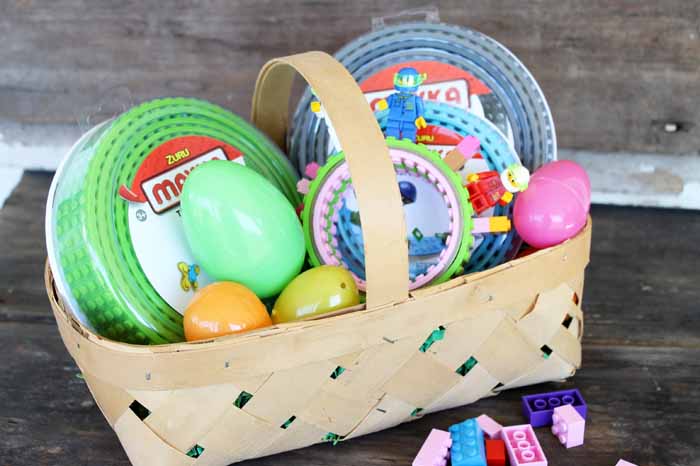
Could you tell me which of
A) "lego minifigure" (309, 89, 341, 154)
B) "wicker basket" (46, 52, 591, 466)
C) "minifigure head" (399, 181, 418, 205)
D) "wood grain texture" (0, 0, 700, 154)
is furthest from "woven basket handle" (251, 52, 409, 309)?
"wood grain texture" (0, 0, 700, 154)

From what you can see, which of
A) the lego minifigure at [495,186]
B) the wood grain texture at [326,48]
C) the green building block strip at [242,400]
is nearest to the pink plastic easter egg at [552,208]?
the lego minifigure at [495,186]

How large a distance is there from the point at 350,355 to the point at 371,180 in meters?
0.19

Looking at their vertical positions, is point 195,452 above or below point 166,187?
below

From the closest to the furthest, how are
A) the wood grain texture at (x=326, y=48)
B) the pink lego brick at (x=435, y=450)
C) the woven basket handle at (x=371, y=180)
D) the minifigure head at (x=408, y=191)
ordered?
the woven basket handle at (x=371, y=180) < the pink lego brick at (x=435, y=450) < the minifigure head at (x=408, y=191) < the wood grain texture at (x=326, y=48)

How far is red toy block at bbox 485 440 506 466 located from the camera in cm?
82

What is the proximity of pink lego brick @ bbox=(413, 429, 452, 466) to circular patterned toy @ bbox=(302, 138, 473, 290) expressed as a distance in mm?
166

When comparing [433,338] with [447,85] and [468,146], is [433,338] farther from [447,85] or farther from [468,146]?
[447,85]

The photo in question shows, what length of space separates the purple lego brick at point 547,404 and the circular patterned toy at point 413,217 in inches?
7.1

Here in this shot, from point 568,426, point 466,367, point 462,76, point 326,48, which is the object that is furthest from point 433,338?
point 326,48

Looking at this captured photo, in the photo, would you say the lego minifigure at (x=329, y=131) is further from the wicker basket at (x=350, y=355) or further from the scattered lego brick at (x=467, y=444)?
the scattered lego brick at (x=467, y=444)

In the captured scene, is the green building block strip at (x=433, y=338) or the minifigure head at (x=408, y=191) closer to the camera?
the green building block strip at (x=433, y=338)

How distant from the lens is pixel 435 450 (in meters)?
0.82

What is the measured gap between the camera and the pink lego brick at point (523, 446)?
0.81m

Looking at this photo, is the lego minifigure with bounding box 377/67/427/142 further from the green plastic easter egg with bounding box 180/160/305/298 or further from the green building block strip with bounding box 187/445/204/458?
the green building block strip with bounding box 187/445/204/458
